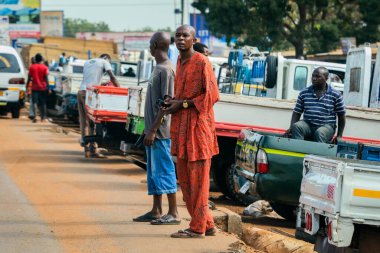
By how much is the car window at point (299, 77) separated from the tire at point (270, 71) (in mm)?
962

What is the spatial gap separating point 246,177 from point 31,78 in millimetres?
16517

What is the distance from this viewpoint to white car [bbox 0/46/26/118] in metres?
26.4

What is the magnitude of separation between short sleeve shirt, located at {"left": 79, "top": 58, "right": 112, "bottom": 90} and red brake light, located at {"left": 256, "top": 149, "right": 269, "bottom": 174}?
A: 7.14 metres

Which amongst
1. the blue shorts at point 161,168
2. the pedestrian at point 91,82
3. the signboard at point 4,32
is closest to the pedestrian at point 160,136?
the blue shorts at point 161,168

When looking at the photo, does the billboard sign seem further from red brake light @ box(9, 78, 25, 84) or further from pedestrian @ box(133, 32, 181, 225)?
pedestrian @ box(133, 32, 181, 225)

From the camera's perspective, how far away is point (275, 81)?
15.6m

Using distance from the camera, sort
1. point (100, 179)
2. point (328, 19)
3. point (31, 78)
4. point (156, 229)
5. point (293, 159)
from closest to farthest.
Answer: point (156, 229), point (293, 159), point (100, 179), point (31, 78), point (328, 19)

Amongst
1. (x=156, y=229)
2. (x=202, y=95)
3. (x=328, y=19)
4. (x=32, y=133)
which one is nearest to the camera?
(x=202, y=95)

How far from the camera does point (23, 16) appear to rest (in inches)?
2921

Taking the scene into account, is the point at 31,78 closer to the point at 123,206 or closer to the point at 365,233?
the point at 123,206

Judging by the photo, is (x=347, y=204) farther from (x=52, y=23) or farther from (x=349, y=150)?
(x=52, y=23)

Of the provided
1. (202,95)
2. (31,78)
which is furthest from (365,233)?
(31,78)

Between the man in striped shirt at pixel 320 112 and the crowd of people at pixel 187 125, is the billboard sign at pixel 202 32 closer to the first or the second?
the man in striped shirt at pixel 320 112

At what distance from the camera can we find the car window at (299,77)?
53.7 ft
